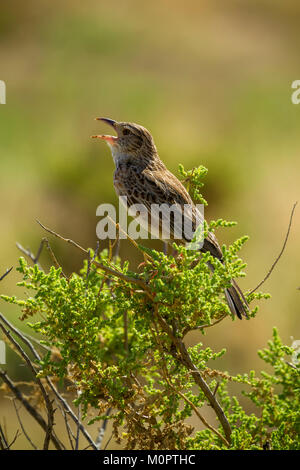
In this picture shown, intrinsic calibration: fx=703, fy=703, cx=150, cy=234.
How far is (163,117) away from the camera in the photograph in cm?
1010

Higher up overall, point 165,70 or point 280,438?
point 165,70

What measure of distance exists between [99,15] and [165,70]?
2.33 m

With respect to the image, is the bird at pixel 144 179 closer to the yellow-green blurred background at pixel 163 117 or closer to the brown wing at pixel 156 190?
the brown wing at pixel 156 190

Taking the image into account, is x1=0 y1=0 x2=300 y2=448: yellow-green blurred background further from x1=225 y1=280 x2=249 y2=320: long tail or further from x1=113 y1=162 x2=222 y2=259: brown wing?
x1=225 y1=280 x2=249 y2=320: long tail

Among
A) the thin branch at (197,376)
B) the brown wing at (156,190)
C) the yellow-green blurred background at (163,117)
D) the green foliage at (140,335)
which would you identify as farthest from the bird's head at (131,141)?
the yellow-green blurred background at (163,117)

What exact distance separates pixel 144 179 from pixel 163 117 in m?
6.71

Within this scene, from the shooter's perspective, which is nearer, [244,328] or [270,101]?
[244,328]

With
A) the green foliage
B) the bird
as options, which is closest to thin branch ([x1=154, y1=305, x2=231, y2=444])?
the green foliage

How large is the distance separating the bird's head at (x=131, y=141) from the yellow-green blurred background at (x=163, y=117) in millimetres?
2858

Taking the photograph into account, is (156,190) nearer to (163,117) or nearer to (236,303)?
(236,303)

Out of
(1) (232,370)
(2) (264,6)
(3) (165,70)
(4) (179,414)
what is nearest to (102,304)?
(4) (179,414)

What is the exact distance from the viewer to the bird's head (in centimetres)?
378

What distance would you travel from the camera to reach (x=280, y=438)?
2.21 metres

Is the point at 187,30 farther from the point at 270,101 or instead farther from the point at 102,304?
the point at 102,304
